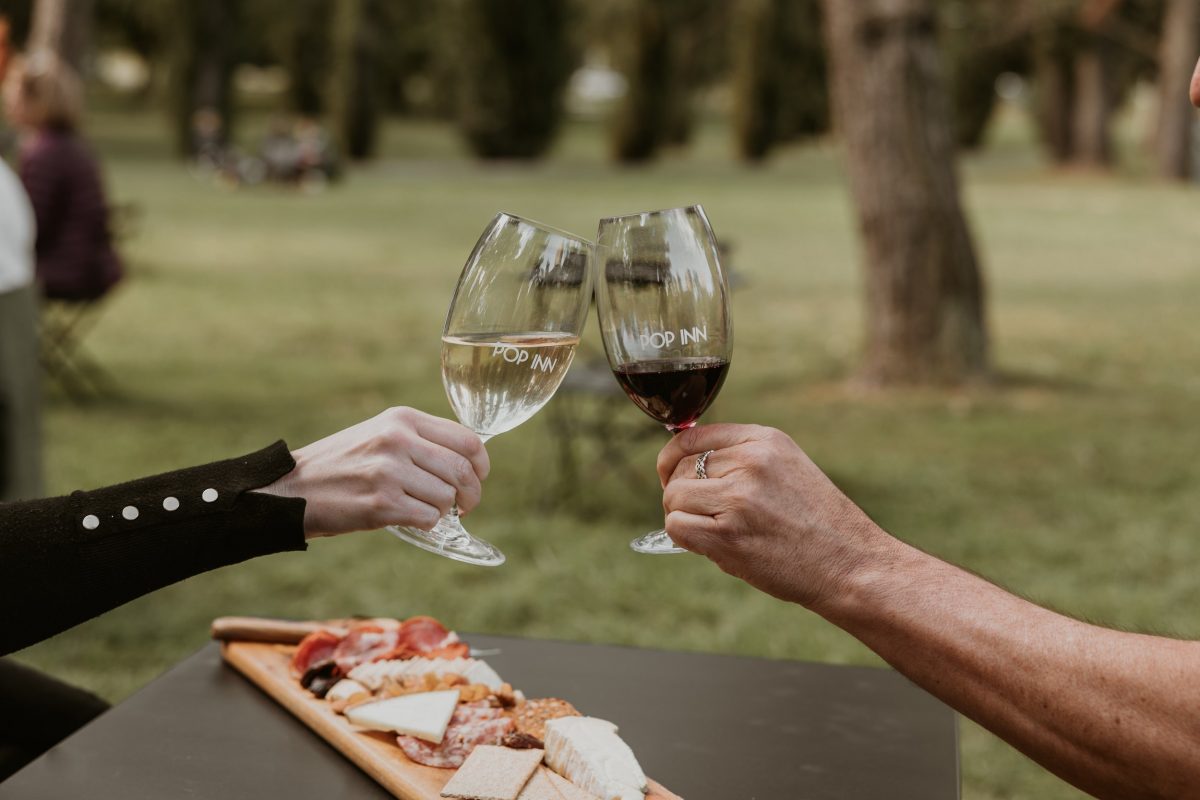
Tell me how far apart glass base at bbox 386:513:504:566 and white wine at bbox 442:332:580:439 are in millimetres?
130

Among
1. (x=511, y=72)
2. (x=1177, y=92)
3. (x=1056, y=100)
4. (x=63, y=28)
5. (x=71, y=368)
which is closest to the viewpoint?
(x=71, y=368)

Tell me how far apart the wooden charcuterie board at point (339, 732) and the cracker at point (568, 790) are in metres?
0.08

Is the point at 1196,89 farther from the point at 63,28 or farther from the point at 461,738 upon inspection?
the point at 63,28

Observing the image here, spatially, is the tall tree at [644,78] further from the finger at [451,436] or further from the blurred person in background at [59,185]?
the finger at [451,436]

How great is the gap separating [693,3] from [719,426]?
126ft

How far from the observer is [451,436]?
1500 millimetres

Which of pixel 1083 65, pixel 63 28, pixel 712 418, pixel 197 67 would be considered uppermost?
pixel 197 67

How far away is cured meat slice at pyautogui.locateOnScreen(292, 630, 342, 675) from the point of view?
→ 1.87 meters

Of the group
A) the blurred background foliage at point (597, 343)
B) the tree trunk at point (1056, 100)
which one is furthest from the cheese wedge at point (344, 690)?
the tree trunk at point (1056, 100)

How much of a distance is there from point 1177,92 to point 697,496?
27407mm

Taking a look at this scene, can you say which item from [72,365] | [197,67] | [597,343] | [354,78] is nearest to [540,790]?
[597,343]


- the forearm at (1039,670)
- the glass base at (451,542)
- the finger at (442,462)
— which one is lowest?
the forearm at (1039,670)

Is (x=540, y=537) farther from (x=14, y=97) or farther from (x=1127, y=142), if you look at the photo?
(x=1127, y=142)

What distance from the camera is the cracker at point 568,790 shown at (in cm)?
149
